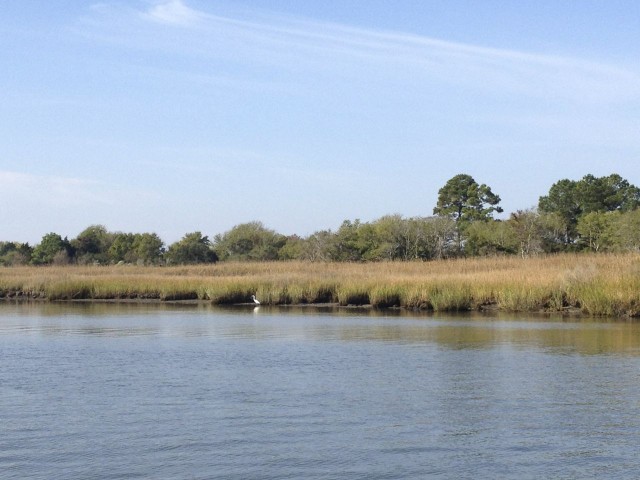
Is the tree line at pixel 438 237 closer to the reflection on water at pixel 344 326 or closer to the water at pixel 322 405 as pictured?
the reflection on water at pixel 344 326

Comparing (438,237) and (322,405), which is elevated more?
(438,237)

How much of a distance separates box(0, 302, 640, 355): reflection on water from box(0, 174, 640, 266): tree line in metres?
28.1

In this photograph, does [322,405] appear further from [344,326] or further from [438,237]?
[438,237]

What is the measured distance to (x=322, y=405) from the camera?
41.9 ft

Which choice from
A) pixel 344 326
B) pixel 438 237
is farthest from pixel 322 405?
pixel 438 237

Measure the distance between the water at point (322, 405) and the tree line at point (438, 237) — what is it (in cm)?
3775

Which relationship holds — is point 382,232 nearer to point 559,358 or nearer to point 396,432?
point 559,358

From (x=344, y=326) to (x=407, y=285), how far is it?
922cm

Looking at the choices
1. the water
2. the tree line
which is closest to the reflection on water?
the water

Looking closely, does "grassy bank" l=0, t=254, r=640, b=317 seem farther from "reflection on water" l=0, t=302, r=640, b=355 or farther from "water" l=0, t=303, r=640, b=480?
"water" l=0, t=303, r=640, b=480

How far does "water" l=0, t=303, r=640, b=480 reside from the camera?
986 cm

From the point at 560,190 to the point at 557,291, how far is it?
48.6 meters

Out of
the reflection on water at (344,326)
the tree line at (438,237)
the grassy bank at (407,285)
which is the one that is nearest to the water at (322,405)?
the reflection on water at (344,326)

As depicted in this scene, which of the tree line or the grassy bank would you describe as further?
the tree line
